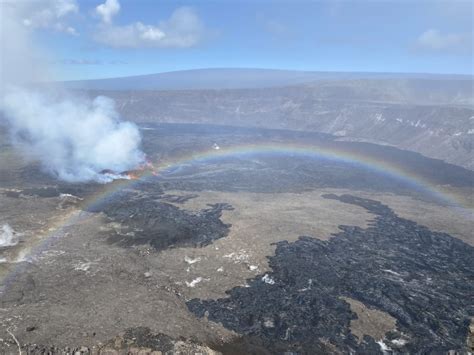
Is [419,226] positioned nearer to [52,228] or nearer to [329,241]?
[329,241]

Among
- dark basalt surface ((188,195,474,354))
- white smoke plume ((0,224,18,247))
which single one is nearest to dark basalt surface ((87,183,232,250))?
white smoke plume ((0,224,18,247))

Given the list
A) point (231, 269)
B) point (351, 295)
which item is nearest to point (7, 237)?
point (231, 269)

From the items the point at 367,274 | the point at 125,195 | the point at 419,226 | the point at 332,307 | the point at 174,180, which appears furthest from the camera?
the point at 174,180

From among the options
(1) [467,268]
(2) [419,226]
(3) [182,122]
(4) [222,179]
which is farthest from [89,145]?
(3) [182,122]

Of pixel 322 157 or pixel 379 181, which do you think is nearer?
pixel 379 181

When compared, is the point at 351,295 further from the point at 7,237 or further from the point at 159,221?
the point at 7,237

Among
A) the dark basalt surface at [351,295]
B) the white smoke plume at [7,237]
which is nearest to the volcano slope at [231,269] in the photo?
the dark basalt surface at [351,295]
